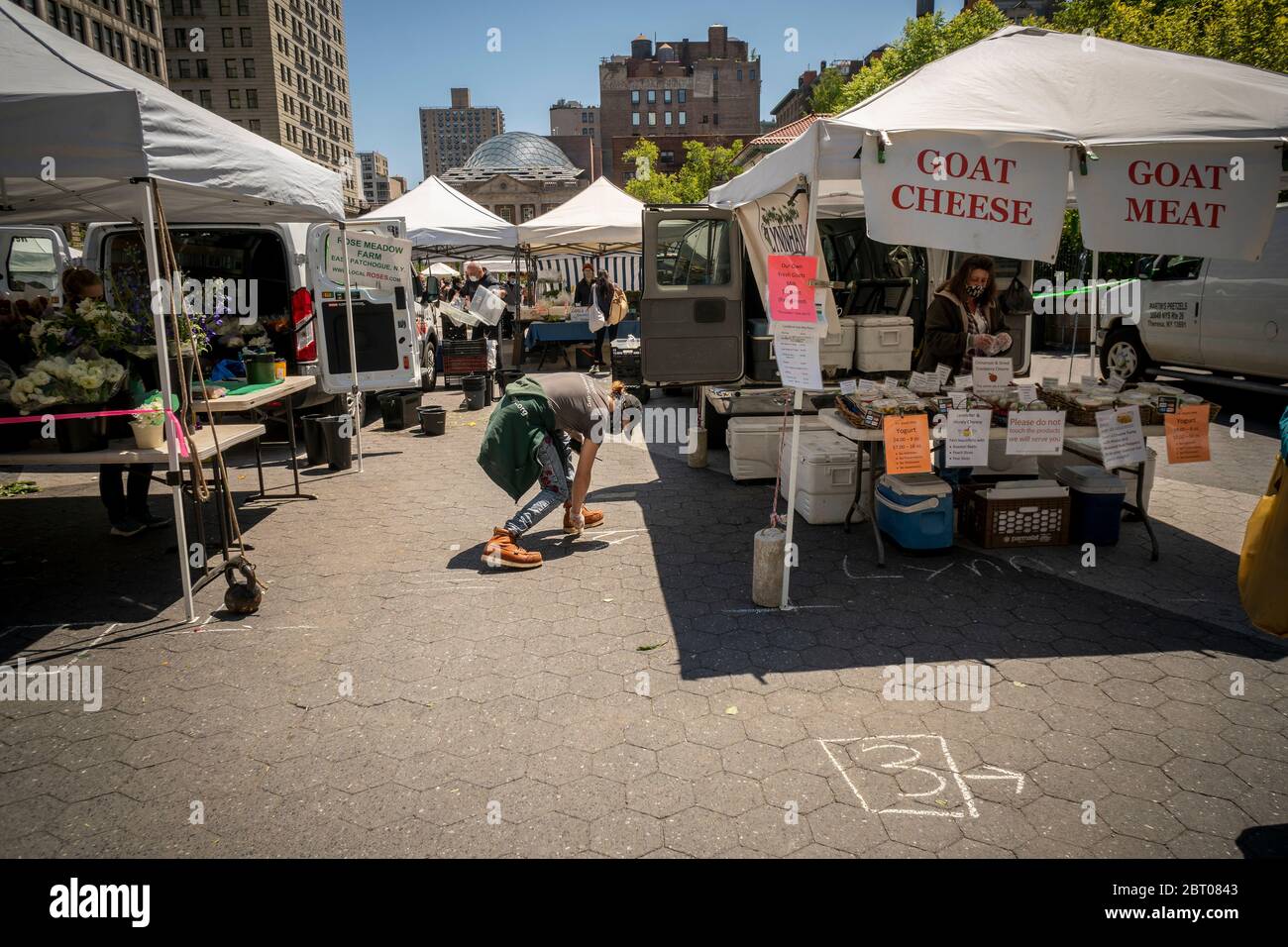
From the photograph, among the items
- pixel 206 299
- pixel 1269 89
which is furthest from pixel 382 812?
pixel 206 299

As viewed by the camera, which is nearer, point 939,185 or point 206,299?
point 939,185

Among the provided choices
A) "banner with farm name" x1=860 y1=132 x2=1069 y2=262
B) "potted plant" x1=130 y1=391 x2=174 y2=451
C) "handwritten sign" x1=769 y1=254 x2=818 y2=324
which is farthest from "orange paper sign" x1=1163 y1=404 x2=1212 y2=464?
"potted plant" x1=130 y1=391 x2=174 y2=451

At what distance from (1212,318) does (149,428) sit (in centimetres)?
1225

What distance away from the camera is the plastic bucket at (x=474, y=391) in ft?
41.0

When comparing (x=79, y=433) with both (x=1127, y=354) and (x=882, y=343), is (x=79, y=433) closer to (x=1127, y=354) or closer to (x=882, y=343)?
(x=882, y=343)

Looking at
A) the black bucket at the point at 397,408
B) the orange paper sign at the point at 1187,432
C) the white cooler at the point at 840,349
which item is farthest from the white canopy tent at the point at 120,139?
the orange paper sign at the point at 1187,432

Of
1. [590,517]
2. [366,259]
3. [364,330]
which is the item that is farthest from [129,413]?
[364,330]

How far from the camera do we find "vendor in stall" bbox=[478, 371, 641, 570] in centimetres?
559

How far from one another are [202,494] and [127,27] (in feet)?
280

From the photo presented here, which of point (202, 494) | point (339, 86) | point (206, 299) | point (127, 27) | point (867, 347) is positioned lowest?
point (202, 494)

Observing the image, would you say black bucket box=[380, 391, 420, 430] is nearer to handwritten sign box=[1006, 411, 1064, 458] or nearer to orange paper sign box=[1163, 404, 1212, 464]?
handwritten sign box=[1006, 411, 1064, 458]

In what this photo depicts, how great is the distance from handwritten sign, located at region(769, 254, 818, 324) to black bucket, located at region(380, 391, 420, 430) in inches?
297
